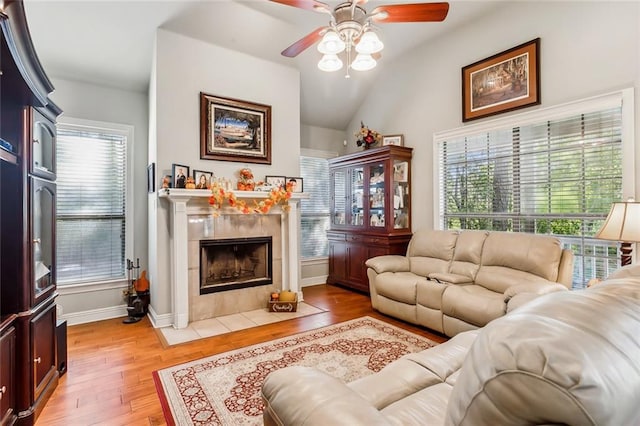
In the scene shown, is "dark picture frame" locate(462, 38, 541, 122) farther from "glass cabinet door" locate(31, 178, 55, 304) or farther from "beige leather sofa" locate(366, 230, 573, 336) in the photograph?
"glass cabinet door" locate(31, 178, 55, 304)

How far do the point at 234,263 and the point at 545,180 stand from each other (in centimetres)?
364

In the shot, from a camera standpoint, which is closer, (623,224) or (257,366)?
(623,224)

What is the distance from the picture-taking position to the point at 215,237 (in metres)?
3.77

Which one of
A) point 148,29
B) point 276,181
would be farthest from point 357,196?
point 148,29

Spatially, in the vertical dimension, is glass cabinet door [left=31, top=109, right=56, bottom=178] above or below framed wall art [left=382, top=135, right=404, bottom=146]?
below

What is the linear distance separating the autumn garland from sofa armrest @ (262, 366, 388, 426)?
2699 millimetres

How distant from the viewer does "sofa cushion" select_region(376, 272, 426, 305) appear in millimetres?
3398

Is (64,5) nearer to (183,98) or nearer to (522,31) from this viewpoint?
(183,98)

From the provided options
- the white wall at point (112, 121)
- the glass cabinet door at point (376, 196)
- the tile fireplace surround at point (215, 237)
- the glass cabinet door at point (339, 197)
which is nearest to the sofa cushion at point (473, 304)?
the glass cabinet door at point (376, 196)

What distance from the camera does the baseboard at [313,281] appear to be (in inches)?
211

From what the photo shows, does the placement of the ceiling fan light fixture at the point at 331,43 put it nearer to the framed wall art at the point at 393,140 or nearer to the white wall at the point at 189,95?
the white wall at the point at 189,95

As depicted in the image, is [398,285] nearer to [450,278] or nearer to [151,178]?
[450,278]

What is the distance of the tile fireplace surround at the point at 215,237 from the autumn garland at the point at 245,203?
62mm

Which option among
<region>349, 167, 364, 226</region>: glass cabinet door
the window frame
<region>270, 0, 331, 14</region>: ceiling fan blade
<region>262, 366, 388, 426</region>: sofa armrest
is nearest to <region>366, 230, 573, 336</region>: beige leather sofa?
<region>349, 167, 364, 226</region>: glass cabinet door
